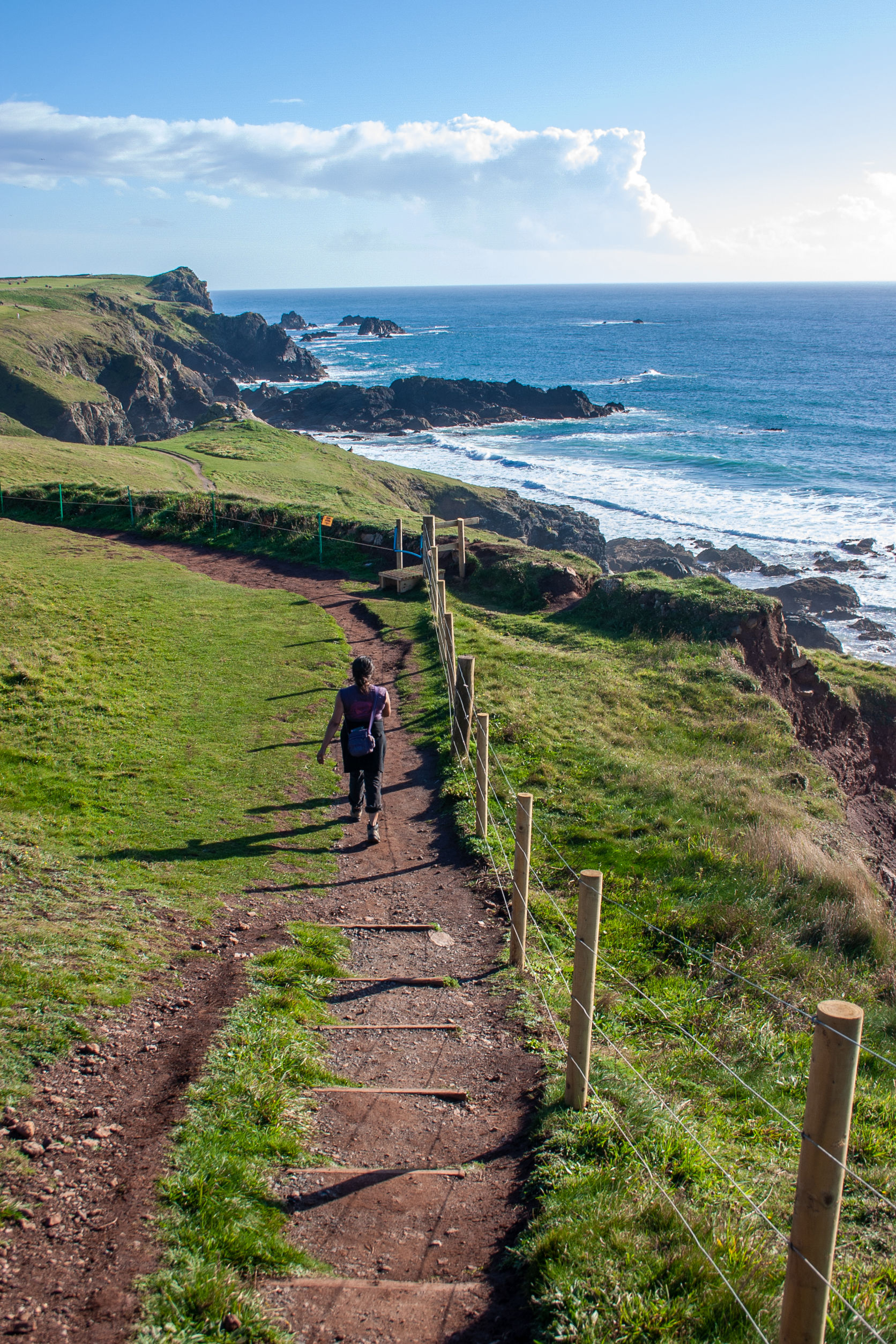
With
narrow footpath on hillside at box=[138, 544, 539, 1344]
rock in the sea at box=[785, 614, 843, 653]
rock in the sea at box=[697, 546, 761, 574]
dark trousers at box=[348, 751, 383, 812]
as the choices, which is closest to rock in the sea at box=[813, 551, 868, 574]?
rock in the sea at box=[697, 546, 761, 574]

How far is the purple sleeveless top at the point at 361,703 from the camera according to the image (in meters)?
9.80

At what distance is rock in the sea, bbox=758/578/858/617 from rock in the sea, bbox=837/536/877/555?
7869 mm

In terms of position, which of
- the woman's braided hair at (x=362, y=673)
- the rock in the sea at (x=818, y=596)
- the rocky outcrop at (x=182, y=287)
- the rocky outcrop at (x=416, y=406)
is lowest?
the rock in the sea at (x=818, y=596)

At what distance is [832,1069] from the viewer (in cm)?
308

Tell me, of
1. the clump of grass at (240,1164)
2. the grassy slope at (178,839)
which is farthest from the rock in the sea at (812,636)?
the clump of grass at (240,1164)

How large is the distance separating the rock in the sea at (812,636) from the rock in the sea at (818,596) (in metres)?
3.84

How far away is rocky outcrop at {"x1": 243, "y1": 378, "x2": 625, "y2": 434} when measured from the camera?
3199 inches

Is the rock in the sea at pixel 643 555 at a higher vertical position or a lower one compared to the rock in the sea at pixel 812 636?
higher

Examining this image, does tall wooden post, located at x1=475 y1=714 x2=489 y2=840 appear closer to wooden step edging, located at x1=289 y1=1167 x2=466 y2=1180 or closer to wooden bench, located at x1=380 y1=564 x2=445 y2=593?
wooden step edging, located at x1=289 y1=1167 x2=466 y2=1180

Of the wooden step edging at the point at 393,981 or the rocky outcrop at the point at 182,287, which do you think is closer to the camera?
the wooden step edging at the point at 393,981

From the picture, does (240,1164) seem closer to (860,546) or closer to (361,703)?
(361,703)

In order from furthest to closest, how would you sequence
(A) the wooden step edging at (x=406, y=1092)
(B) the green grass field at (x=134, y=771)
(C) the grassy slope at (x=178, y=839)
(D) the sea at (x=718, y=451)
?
1. (D) the sea at (x=718, y=451)
2. (B) the green grass field at (x=134, y=771)
3. (A) the wooden step edging at (x=406, y=1092)
4. (C) the grassy slope at (x=178, y=839)

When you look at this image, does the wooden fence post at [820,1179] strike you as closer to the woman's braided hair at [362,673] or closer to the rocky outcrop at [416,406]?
the woman's braided hair at [362,673]

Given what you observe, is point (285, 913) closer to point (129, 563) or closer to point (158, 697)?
point (158, 697)
